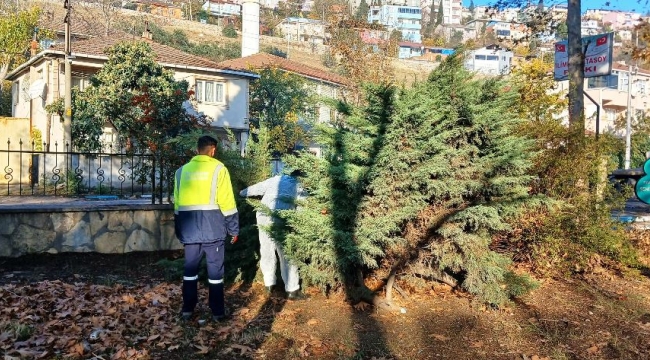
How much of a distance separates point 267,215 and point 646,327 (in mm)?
3853

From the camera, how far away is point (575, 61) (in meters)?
10.4

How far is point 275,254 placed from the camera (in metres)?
6.20

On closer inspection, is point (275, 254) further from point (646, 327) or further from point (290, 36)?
point (290, 36)

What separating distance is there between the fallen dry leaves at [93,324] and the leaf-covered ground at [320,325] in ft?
0.03

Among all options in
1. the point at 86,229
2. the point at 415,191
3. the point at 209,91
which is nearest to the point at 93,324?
the point at 415,191

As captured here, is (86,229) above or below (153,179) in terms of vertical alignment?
below

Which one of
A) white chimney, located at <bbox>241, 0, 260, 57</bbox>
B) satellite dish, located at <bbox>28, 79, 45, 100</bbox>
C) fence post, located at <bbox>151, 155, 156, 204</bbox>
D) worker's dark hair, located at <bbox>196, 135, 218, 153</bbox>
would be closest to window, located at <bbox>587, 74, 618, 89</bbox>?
white chimney, located at <bbox>241, 0, 260, 57</bbox>

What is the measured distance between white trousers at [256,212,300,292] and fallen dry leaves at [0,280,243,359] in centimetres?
89

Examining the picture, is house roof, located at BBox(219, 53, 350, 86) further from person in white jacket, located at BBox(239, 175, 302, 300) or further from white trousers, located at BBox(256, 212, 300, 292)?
white trousers, located at BBox(256, 212, 300, 292)

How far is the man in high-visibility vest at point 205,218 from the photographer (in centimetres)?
528

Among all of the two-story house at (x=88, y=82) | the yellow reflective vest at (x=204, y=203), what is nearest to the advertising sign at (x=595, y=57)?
the yellow reflective vest at (x=204, y=203)

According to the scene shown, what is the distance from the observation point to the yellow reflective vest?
527 cm

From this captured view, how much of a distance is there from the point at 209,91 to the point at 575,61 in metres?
21.1

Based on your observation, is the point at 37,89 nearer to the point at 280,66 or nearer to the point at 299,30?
the point at 280,66
